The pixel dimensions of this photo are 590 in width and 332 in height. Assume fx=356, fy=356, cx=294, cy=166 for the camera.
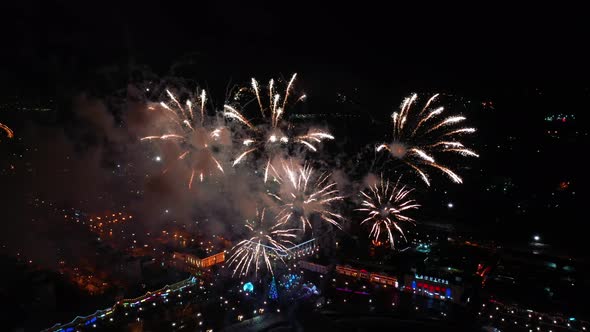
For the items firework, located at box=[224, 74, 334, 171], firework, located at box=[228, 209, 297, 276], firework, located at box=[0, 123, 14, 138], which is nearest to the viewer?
firework, located at box=[224, 74, 334, 171]

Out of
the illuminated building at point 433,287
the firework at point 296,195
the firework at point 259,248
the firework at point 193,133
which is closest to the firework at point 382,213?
the firework at point 296,195

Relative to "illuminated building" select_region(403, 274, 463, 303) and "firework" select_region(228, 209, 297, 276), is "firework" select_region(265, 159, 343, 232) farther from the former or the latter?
"illuminated building" select_region(403, 274, 463, 303)

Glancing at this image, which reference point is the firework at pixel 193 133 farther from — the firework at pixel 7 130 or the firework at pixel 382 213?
the firework at pixel 382 213

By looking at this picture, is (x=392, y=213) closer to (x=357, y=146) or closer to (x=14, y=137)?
(x=357, y=146)

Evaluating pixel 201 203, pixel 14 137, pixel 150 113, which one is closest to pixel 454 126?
pixel 201 203

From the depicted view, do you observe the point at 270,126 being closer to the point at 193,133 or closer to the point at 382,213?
the point at 193,133

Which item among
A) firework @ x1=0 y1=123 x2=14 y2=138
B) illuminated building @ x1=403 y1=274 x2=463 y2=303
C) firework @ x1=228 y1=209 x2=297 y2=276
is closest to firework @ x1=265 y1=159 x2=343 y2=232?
firework @ x1=228 y1=209 x2=297 y2=276
